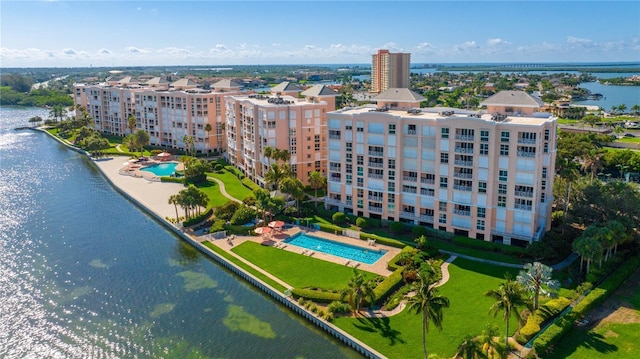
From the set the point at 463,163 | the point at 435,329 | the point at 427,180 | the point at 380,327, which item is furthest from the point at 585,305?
the point at 427,180

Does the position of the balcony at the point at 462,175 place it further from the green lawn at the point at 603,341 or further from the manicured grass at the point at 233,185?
the manicured grass at the point at 233,185

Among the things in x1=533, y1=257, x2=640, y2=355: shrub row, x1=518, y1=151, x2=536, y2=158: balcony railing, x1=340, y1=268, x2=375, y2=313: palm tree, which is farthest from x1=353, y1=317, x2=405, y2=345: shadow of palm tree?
x1=518, y1=151, x2=536, y2=158: balcony railing

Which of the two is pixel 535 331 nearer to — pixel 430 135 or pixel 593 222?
pixel 593 222

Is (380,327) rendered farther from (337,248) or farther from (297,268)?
(337,248)

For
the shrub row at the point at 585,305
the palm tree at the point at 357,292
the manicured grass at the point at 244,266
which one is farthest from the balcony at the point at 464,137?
the manicured grass at the point at 244,266

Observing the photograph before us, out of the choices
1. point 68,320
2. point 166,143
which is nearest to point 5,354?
point 68,320

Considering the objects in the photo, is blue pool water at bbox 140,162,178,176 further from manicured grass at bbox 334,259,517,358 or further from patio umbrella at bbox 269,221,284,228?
manicured grass at bbox 334,259,517,358
